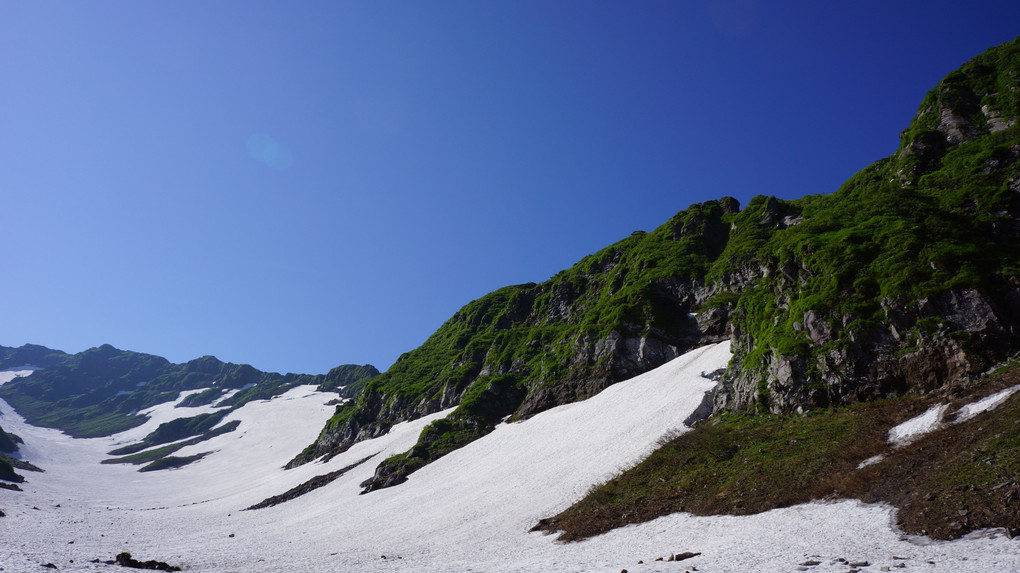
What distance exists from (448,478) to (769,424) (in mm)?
33769

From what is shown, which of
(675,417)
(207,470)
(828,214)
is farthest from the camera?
(207,470)

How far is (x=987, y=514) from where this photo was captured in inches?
571

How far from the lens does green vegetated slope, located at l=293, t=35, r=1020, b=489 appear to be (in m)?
31.6

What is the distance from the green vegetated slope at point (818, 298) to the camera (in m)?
31.6

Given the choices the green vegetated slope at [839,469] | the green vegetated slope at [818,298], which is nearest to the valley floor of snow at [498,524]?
the green vegetated slope at [839,469]

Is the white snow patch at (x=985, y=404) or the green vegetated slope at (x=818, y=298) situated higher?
the green vegetated slope at (x=818, y=298)

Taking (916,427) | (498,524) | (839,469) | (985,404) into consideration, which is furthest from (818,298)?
(498,524)

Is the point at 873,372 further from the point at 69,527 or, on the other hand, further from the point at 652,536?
the point at 69,527

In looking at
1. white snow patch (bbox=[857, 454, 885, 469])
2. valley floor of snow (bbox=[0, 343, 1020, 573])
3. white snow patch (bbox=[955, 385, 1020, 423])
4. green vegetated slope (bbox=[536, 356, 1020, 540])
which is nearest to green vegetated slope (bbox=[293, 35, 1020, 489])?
green vegetated slope (bbox=[536, 356, 1020, 540])

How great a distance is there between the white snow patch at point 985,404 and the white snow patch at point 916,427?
0.96 m

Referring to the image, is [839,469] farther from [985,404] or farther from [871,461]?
[985,404]

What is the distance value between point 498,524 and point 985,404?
28499 millimetres

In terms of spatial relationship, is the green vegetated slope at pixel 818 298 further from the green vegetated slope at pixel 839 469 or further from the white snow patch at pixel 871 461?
the white snow patch at pixel 871 461

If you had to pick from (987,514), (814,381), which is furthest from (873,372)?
(987,514)
